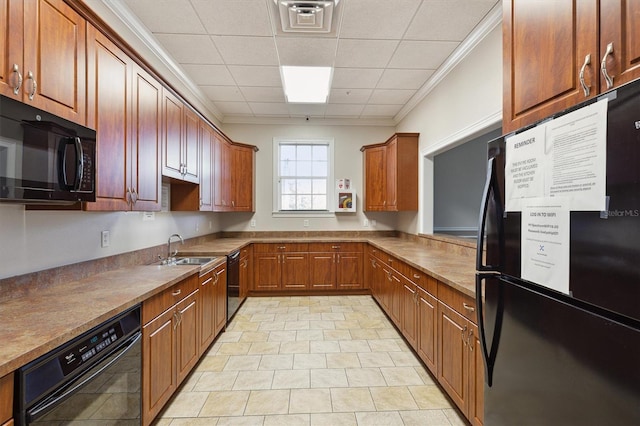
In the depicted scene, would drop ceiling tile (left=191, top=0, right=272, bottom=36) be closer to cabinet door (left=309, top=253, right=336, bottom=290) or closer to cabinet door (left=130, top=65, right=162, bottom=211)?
cabinet door (left=130, top=65, right=162, bottom=211)

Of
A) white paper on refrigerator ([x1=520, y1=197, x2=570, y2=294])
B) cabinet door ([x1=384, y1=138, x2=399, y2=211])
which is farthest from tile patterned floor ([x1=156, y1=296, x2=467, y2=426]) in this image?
cabinet door ([x1=384, y1=138, x2=399, y2=211])

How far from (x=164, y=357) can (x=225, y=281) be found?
1.39 m

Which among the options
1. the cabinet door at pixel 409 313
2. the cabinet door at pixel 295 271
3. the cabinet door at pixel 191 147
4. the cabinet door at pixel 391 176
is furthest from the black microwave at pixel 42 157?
the cabinet door at pixel 391 176

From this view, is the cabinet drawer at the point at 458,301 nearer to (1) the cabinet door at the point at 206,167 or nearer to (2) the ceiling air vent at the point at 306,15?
(2) the ceiling air vent at the point at 306,15

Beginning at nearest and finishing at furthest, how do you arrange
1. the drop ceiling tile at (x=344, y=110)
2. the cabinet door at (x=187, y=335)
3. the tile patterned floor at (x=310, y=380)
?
the tile patterned floor at (x=310, y=380) → the cabinet door at (x=187, y=335) → the drop ceiling tile at (x=344, y=110)

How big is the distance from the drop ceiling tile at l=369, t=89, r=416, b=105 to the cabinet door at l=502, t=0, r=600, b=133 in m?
2.68

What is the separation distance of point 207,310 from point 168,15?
103 inches

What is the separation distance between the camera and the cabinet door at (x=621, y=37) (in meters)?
0.85

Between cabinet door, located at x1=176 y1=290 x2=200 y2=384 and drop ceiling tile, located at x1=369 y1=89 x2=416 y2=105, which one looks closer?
cabinet door, located at x1=176 y1=290 x2=200 y2=384

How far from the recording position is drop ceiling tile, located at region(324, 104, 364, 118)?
4.59m

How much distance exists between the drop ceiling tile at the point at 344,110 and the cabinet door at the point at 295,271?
7.94ft

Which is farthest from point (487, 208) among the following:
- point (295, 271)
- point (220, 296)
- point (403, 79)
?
point (295, 271)

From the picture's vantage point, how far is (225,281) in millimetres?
3295

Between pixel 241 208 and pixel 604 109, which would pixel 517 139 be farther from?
pixel 241 208
